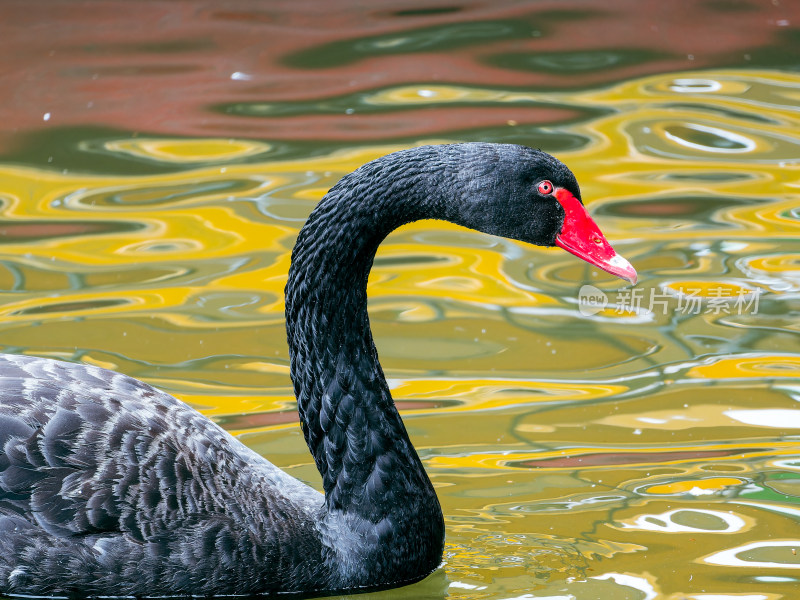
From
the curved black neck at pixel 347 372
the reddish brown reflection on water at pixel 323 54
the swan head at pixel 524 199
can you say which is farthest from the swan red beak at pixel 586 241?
the reddish brown reflection on water at pixel 323 54

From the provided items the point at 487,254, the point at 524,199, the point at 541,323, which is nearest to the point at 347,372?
the point at 524,199

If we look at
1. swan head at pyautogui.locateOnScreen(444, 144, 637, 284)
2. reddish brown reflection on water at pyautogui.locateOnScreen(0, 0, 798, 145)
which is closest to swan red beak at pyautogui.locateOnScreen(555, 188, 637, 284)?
swan head at pyautogui.locateOnScreen(444, 144, 637, 284)

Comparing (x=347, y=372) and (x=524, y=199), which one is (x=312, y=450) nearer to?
(x=347, y=372)

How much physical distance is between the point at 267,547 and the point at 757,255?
183 inches

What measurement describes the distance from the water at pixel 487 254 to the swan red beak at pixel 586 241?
1.15 m

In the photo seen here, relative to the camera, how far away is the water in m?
5.75

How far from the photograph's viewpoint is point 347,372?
17.4 ft

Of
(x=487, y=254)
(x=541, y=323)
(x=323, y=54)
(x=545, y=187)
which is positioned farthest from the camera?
(x=323, y=54)

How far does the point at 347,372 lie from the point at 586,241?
1.08 meters

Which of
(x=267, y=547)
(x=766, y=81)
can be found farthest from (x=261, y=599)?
(x=766, y=81)

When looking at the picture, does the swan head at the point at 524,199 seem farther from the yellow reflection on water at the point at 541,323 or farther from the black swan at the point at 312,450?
the yellow reflection on water at the point at 541,323

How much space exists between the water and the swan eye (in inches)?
57.3

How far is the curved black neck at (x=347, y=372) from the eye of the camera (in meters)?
5.15

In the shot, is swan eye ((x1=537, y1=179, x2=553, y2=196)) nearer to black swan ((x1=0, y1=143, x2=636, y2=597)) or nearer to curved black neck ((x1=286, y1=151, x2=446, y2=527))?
black swan ((x1=0, y1=143, x2=636, y2=597))
